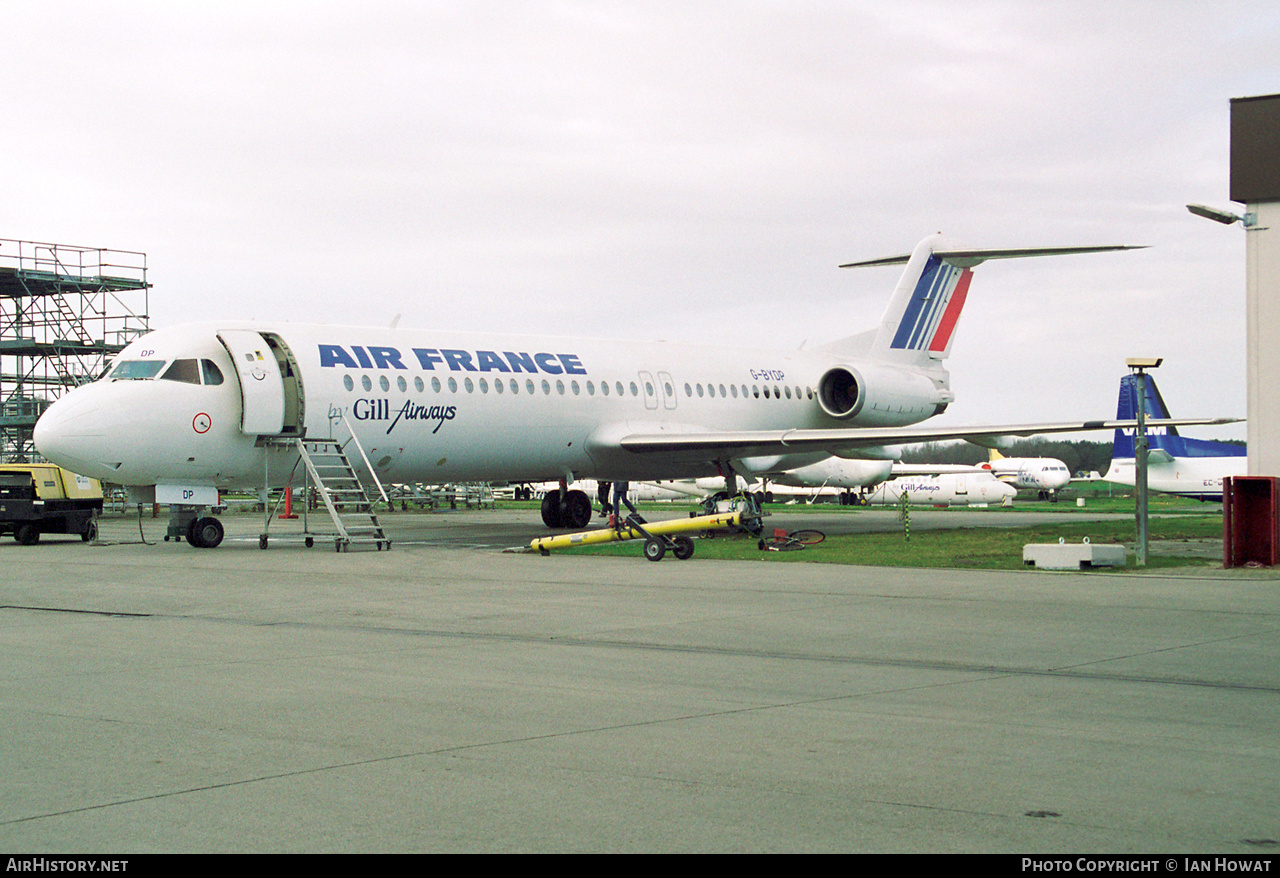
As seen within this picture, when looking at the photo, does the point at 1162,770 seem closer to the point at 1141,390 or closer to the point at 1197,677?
the point at 1197,677

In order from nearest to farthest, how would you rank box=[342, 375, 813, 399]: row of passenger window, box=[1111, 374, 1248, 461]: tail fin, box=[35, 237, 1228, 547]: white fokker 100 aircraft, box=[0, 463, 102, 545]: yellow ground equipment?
box=[35, 237, 1228, 547]: white fokker 100 aircraft, box=[342, 375, 813, 399]: row of passenger window, box=[0, 463, 102, 545]: yellow ground equipment, box=[1111, 374, 1248, 461]: tail fin

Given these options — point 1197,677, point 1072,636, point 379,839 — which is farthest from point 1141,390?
point 379,839

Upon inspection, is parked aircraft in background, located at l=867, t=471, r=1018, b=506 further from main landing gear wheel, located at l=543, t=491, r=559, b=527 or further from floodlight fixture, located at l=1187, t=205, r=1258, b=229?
floodlight fixture, located at l=1187, t=205, r=1258, b=229

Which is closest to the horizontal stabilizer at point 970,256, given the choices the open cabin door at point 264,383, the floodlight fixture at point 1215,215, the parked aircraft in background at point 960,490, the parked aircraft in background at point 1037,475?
the floodlight fixture at point 1215,215

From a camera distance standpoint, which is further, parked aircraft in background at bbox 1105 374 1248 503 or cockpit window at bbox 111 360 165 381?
parked aircraft in background at bbox 1105 374 1248 503

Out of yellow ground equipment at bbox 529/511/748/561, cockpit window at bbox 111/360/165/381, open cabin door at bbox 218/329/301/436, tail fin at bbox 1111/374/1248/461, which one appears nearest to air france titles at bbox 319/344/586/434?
open cabin door at bbox 218/329/301/436

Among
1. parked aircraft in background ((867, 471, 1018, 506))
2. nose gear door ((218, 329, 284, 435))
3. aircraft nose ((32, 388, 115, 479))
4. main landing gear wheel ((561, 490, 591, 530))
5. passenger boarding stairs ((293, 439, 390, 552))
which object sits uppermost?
nose gear door ((218, 329, 284, 435))

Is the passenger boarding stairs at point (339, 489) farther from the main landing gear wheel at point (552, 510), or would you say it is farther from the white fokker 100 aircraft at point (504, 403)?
the main landing gear wheel at point (552, 510)

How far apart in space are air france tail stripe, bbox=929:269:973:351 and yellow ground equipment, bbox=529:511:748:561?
636 inches

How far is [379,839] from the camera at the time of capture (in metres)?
4.59

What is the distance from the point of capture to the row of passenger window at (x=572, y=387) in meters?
23.6

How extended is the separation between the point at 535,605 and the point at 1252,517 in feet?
35.9

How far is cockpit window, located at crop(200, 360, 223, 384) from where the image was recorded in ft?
71.4

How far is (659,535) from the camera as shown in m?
20.0
